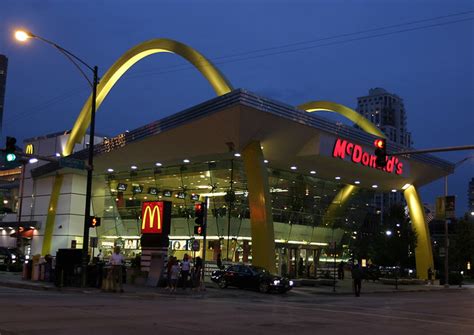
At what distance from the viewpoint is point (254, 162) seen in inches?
1303

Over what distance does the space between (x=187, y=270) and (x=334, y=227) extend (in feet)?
88.6

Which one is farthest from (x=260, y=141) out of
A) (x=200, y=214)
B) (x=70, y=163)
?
(x=70, y=163)

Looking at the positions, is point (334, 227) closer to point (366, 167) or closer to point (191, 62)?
point (366, 167)

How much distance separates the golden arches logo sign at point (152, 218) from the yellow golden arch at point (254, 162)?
6.07 meters

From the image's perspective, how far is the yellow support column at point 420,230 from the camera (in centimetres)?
5028

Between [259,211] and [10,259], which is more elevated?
[259,211]

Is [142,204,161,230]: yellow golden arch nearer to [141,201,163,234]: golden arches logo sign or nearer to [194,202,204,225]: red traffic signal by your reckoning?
[141,201,163,234]: golden arches logo sign

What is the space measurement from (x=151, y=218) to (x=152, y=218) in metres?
0.08

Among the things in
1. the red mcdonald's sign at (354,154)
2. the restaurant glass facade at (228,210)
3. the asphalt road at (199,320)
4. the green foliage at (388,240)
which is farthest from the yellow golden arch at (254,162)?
the asphalt road at (199,320)

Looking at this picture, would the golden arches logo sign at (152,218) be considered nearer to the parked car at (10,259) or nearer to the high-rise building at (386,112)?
the parked car at (10,259)

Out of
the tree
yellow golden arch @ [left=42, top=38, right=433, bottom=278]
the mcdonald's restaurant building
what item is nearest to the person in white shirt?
the mcdonald's restaurant building

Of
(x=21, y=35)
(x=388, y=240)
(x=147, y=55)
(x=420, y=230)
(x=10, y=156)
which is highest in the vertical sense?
(x=147, y=55)

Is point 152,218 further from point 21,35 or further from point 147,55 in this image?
point 147,55

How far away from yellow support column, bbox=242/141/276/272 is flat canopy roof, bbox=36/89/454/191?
961 mm
